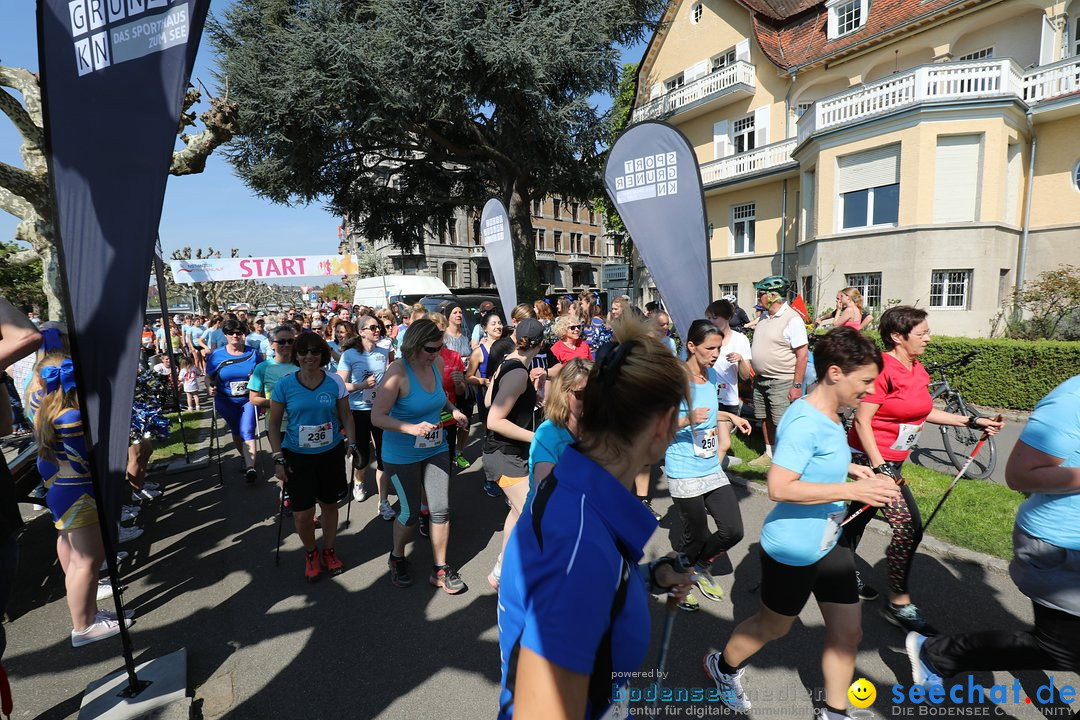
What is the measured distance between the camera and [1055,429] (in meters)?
2.05

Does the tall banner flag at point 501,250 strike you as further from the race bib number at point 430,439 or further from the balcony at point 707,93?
the balcony at point 707,93

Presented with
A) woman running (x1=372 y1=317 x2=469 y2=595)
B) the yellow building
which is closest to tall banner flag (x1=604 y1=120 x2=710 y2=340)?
woman running (x1=372 y1=317 x2=469 y2=595)

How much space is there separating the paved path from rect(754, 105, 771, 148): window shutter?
20.3 meters

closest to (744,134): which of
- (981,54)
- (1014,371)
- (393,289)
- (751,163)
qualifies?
(751,163)

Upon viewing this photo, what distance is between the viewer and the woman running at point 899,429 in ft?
10.1

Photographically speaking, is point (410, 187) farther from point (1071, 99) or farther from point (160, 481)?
point (1071, 99)

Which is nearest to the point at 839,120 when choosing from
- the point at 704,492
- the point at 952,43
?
the point at 952,43

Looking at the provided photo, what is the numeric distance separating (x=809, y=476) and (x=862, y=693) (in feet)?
4.22

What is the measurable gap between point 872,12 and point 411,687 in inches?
953

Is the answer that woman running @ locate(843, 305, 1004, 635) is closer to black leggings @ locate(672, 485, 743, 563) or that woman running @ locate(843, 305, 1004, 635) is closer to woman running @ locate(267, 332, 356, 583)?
black leggings @ locate(672, 485, 743, 563)

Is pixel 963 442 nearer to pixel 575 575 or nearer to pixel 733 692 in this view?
pixel 733 692

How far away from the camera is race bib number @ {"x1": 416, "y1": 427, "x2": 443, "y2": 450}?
3.67m

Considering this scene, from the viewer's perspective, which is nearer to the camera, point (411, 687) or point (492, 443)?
point (411, 687)

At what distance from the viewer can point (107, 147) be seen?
7.75 ft
